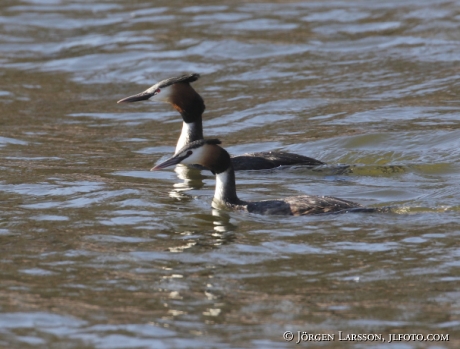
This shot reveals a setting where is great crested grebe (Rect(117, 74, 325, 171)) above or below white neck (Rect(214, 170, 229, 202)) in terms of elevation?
above

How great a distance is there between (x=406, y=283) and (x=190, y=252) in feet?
5.66

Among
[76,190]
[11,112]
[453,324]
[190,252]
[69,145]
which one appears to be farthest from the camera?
[11,112]

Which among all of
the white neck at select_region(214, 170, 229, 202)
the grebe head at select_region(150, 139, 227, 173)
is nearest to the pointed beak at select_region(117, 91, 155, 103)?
the grebe head at select_region(150, 139, 227, 173)

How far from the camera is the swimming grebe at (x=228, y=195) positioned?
830cm

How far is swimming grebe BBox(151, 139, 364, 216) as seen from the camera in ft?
27.2

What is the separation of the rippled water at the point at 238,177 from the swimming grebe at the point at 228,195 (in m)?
0.16

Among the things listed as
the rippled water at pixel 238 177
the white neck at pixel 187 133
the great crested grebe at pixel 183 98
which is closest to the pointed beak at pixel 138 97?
the great crested grebe at pixel 183 98

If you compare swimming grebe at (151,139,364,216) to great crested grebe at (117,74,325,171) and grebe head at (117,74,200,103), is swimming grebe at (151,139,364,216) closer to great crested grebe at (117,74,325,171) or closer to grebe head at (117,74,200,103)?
great crested grebe at (117,74,325,171)

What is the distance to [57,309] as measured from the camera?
6129 millimetres

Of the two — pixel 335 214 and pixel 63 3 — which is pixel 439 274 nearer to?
pixel 335 214

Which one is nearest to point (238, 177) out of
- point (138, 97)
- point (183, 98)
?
point (183, 98)

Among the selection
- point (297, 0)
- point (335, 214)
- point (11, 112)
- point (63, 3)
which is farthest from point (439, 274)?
point (63, 3)

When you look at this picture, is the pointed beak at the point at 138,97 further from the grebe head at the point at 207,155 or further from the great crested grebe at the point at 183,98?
the grebe head at the point at 207,155

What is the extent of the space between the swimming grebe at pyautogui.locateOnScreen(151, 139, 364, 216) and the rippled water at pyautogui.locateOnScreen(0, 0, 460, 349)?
0.16 meters
